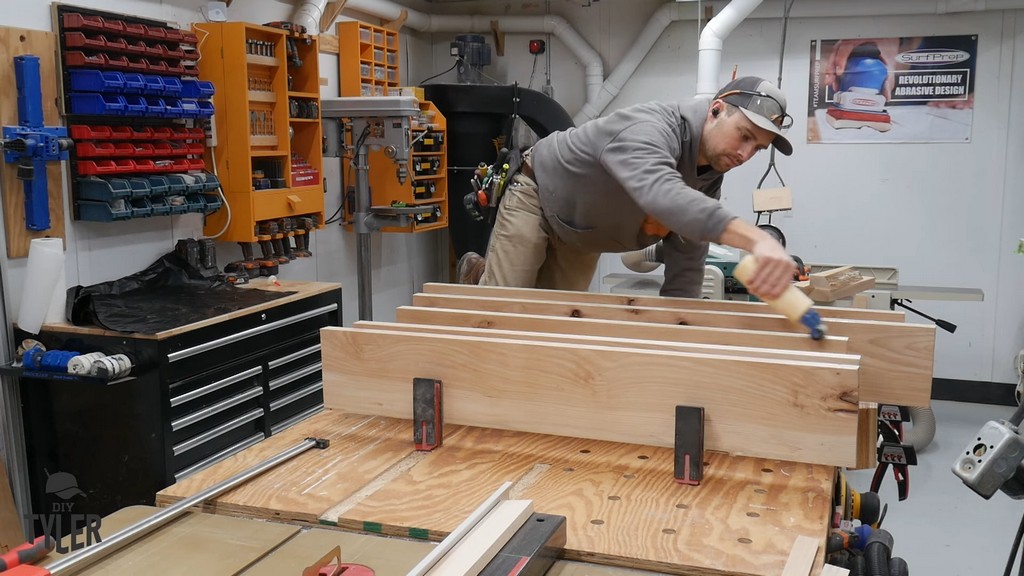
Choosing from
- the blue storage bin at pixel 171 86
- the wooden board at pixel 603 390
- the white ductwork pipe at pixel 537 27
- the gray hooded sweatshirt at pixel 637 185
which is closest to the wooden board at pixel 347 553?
the wooden board at pixel 603 390

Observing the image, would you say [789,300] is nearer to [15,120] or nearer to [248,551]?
[248,551]

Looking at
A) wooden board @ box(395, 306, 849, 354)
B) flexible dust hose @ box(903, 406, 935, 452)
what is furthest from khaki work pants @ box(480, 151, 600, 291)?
flexible dust hose @ box(903, 406, 935, 452)

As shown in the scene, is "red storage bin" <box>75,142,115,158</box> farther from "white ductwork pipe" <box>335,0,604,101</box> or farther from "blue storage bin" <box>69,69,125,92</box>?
"white ductwork pipe" <box>335,0,604,101</box>

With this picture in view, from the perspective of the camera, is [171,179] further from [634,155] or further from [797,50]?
[797,50]

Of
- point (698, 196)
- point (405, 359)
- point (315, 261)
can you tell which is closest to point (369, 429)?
point (405, 359)

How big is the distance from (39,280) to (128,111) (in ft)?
2.12

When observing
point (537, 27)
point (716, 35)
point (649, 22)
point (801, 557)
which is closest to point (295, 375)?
point (801, 557)

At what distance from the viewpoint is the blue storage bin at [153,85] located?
2.99 meters

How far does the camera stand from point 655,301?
2.02 metres

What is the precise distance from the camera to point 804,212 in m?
5.28

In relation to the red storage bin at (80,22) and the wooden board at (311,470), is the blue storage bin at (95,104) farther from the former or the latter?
the wooden board at (311,470)

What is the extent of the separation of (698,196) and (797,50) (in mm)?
3864

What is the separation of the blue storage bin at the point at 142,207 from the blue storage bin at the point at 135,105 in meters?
0.31

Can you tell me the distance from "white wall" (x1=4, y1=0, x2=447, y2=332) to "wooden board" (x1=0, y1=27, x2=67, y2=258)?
0.05 meters
